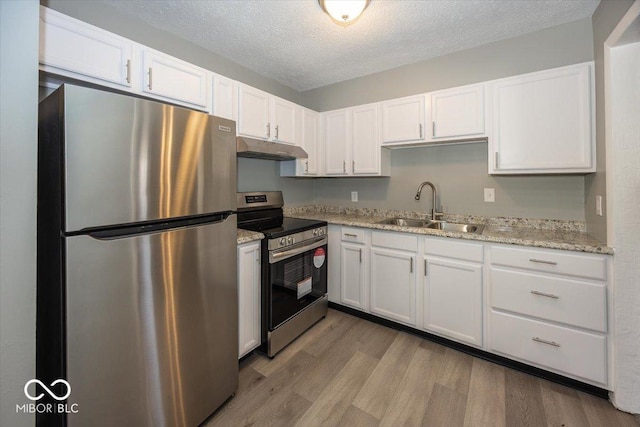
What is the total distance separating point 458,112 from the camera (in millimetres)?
2283

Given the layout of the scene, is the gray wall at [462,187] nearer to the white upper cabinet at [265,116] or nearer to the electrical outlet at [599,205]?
the electrical outlet at [599,205]

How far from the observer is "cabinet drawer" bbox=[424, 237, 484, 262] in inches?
78.1

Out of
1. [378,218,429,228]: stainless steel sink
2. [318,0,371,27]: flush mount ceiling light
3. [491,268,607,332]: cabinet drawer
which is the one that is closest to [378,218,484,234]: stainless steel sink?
[378,218,429,228]: stainless steel sink

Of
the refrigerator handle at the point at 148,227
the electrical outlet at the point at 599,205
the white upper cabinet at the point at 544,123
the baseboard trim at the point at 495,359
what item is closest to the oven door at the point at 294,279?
the baseboard trim at the point at 495,359

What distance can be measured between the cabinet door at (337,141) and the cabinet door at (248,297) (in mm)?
1456

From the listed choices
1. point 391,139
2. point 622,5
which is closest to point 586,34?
point 622,5

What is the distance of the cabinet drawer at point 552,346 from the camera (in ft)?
5.31

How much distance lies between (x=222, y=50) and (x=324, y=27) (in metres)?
0.99

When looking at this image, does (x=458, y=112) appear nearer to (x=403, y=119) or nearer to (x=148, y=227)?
(x=403, y=119)

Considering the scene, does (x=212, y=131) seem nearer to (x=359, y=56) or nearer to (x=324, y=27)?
(x=324, y=27)

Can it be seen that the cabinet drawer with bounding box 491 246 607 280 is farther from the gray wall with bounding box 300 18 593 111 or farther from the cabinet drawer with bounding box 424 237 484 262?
the gray wall with bounding box 300 18 593 111

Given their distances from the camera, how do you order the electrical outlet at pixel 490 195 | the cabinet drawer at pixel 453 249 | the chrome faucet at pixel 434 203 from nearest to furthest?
the cabinet drawer at pixel 453 249 < the electrical outlet at pixel 490 195 < the chrome faucet at pixel 434 203

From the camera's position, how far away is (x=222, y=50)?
245 cm

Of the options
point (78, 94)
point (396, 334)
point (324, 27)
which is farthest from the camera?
point (396, 334)
